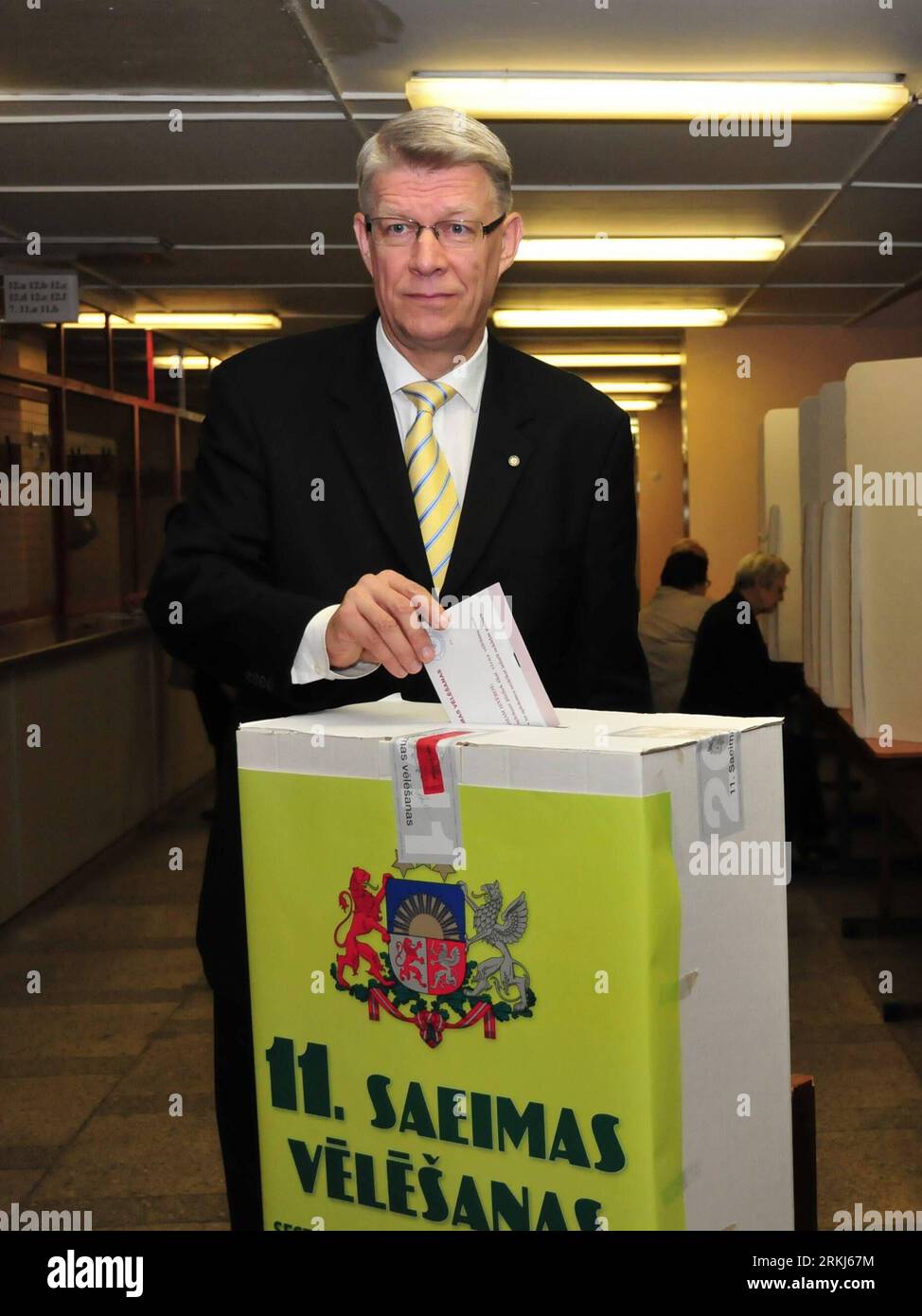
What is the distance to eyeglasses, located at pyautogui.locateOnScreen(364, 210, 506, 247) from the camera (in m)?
1.27

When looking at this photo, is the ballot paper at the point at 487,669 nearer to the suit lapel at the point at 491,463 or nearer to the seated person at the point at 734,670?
the suit lapel at the point at 491,463

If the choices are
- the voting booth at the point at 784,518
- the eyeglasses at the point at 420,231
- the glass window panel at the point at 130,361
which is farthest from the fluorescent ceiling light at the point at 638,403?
the eyeglasses at the point at 420,231

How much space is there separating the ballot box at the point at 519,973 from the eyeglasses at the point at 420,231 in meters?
0.48

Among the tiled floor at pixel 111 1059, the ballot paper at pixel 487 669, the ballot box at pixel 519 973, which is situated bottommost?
the tiled floor at pixel 111 1059

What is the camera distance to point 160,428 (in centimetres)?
888

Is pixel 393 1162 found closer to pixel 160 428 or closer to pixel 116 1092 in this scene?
pixel 116 1092

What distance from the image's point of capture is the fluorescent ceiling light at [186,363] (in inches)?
353

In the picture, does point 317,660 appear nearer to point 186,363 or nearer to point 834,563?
point 834,563

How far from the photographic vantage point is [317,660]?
115 cm

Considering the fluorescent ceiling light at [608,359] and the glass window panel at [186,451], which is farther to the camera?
the fluorescent ceiling light at [608,359]

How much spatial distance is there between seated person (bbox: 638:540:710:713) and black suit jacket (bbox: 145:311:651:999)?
482 centimetres

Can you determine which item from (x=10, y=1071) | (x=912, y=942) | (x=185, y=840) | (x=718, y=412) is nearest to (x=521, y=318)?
(x=718, y=412)

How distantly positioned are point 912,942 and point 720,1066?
14.3 ft

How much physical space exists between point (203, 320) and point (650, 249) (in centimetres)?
291
